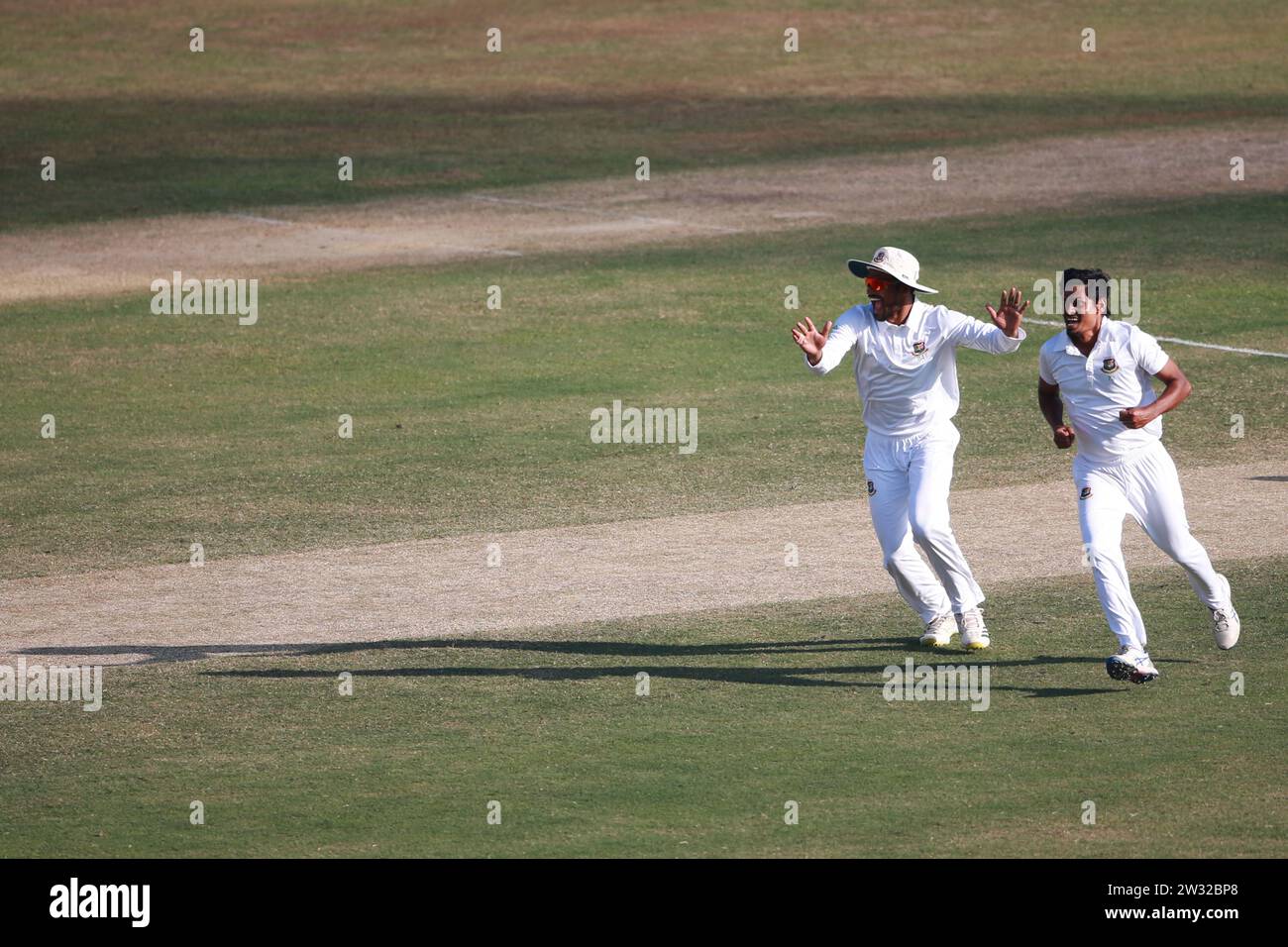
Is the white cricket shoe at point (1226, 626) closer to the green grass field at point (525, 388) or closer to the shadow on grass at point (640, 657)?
the shadow on grass at point (640, 657)

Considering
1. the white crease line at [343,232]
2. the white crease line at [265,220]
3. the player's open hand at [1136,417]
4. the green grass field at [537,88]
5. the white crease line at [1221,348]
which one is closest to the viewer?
the player's open hand at [1136,417]

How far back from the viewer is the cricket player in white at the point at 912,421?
35.8 ft

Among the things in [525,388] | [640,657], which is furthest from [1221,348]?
[640,657]

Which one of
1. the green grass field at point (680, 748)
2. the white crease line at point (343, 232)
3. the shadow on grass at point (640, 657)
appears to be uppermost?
the white crease line at point (343, 232)

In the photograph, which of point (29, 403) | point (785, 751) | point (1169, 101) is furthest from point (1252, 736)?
point (1169, 101)

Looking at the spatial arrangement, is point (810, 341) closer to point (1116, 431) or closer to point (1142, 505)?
point (1116, 431)

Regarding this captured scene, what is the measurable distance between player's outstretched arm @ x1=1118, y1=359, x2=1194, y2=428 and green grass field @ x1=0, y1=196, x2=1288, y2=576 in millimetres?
4865

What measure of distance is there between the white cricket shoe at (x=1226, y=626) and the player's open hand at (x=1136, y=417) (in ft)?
3.80

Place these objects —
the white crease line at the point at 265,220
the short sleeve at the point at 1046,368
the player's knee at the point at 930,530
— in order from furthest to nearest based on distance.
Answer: the white crease line at the point at 265,220, the player's knee at the point at 930,530, the short sleeve at the point at 1046,368

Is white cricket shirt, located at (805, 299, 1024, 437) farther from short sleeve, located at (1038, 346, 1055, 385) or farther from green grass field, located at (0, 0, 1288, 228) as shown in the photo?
green grass field, located at (0, 0, 1288, 228)

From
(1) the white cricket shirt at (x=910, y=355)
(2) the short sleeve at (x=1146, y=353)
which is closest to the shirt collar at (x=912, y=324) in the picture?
(1) the white cricket shirt at (x=910, y=355)

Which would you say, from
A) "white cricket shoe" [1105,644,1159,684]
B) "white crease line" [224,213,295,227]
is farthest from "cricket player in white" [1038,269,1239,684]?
"white crease line" [224,213,295,227]

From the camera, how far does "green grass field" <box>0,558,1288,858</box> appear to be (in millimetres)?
8422

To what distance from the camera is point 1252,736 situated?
9.41 m
